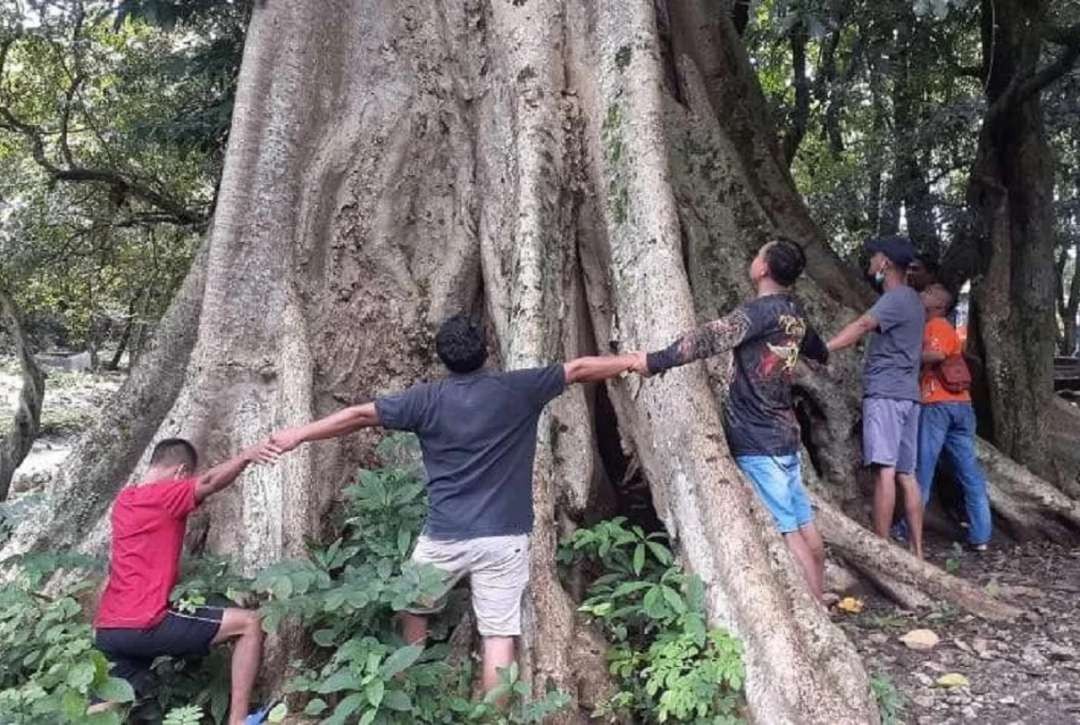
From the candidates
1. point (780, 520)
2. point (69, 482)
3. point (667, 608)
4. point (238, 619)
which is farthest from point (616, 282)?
point (69, 482)

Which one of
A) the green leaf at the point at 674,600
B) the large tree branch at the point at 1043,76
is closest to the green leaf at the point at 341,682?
the green leaf at the point at 674,600

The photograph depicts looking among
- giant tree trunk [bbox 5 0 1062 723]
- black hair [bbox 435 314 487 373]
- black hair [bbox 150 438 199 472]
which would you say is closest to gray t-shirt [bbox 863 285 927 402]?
giant tree trunk [bbox 5 0 1062 723]

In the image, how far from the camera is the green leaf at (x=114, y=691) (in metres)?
3.04

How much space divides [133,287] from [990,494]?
642 inches

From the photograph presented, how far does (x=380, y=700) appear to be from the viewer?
10.5 ft

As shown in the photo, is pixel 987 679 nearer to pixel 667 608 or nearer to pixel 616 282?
pixel 667 608

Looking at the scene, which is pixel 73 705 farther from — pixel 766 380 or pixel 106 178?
pixel 106 178

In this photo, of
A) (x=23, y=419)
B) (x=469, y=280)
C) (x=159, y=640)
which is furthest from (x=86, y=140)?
(x=159, y=640)

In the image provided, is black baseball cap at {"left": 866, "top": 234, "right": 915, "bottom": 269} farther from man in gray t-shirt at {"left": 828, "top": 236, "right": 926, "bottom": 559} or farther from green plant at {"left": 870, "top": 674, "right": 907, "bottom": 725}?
green plant at {"left": 870, "top": 674, "right": 907, "bottom": 725}

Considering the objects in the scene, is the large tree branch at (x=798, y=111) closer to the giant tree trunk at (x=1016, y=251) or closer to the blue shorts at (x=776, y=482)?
the giant tree trunk at (x=1016, y=251)

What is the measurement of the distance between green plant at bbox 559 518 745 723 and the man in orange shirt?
2453 mm

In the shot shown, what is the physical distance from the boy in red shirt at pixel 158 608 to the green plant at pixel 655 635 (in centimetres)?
129

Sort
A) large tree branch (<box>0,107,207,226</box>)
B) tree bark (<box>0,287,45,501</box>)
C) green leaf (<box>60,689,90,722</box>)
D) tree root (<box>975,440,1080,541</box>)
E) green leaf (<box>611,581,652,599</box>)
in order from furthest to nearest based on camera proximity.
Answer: large tree branch (<box>0,107,207,226</box>), tree bark (<box>0,287,45,501</box>), tree root (<box>975,440,1080,541</box>), green leaf (<box>611,581,652,599</box>), green leaf (<box>60,689,90,722</box>)

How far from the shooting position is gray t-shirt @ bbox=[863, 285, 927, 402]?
17.6ft
